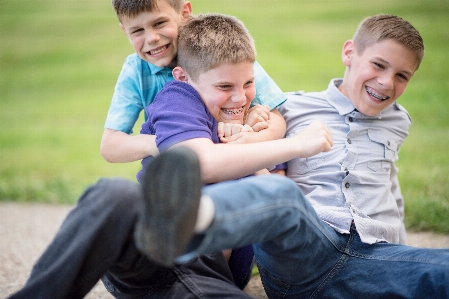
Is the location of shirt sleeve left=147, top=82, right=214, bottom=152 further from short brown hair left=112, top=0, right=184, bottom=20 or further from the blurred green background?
the blurred green background

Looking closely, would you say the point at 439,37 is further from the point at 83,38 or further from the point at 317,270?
the point at 317,270

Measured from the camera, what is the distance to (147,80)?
2.38m

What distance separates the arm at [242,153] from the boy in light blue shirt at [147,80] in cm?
23

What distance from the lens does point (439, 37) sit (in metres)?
8.03

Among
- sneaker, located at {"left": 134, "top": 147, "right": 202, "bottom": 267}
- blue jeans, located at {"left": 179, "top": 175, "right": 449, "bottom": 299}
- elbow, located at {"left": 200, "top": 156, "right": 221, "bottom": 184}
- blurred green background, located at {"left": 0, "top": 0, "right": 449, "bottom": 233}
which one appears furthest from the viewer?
blurred green background, located at {"left": 0, "top": 0, "right": 449, "bottom": 233}

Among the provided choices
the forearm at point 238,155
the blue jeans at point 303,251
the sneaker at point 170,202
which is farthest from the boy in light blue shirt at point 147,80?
the sneaker at point 170,202

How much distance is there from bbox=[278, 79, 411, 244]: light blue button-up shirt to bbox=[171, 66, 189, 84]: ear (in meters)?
0.55

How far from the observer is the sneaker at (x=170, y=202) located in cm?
141

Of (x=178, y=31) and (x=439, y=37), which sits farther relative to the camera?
(x=439, y=37)

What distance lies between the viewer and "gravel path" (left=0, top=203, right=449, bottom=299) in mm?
2637

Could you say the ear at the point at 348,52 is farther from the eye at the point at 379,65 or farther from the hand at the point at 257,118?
the hand at the point at 257,118

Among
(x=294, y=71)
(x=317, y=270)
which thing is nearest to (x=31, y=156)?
(x=294, y=71)

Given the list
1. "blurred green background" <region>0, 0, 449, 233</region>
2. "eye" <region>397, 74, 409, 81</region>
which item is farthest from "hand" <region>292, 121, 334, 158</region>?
"blurred green background" <region>0, 0, 449, 233</region>

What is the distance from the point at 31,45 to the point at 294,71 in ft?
15.2
